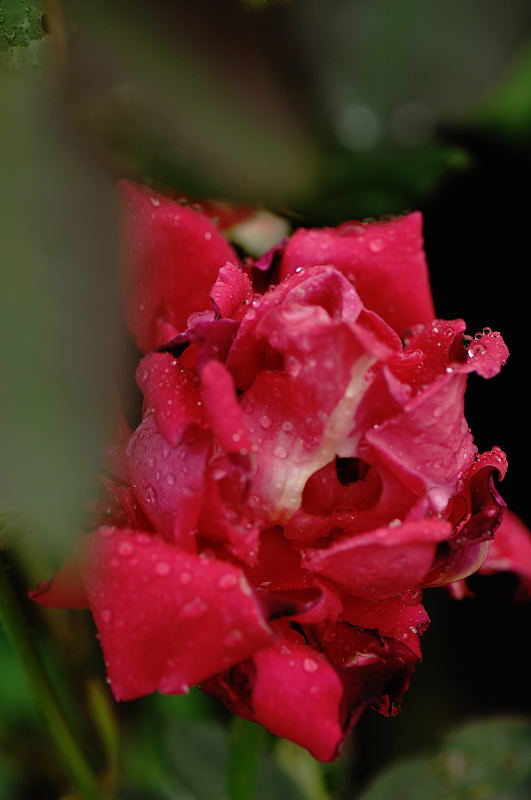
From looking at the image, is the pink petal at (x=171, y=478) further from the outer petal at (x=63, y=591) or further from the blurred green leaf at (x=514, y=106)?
the blurred green leaf at (x=514, y=106)

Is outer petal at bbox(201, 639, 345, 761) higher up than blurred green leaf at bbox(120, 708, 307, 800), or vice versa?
outer petal at bbox(201, 639, 345, 761)

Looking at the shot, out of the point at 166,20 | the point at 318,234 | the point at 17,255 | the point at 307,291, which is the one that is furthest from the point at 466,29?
the point at 17,255

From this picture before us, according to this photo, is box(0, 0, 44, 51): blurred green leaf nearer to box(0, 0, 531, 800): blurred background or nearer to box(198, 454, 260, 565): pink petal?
box(0, 0, 531, 800): blurred background

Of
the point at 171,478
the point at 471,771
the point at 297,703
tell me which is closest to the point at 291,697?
the point at 297,703

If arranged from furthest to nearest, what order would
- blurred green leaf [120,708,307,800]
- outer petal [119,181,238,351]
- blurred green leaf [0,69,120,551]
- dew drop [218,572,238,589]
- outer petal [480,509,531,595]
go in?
blurred green leaf [120,708,307,800]
outer petal [480,509,531,595]
outer petal [119,181,238,351]
dew drop [218,572,238,589]
blurred green leaf [0,69,120,551]

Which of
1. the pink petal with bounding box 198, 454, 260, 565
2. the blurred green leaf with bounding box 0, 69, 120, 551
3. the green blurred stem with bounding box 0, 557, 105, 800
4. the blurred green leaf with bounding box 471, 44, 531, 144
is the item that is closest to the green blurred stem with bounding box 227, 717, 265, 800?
the green blurred stem with bounding box 0, 557, 105, 800
